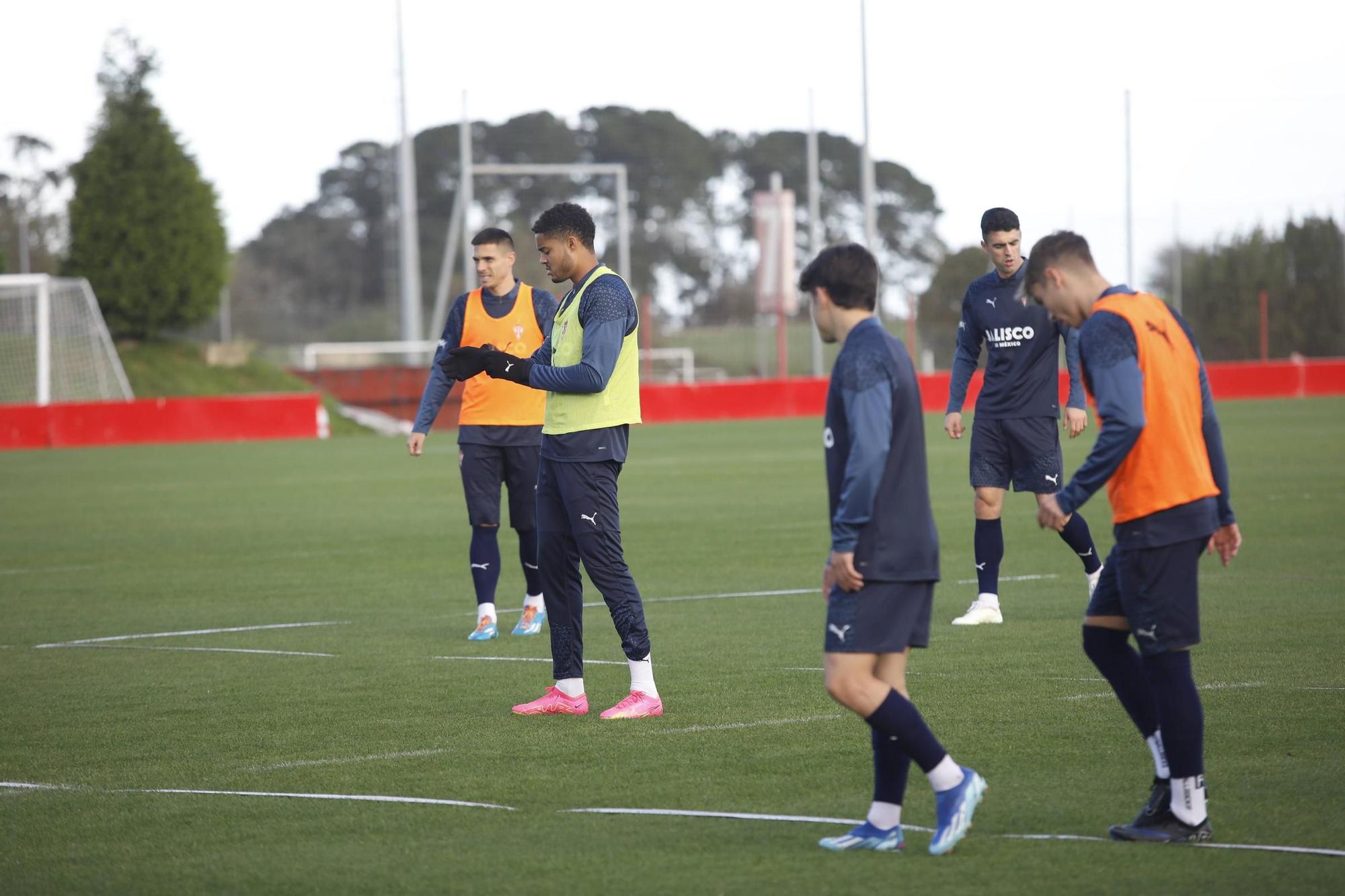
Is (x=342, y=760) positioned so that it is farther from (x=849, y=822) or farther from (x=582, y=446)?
(x=849, y=822)

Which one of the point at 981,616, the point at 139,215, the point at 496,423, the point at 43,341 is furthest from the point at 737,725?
the point at 139,215

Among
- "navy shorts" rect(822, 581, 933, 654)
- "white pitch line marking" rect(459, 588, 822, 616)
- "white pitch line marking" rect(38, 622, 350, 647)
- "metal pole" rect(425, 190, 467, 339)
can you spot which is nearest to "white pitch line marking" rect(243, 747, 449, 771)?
"navy shorts" rect(822, 581, 933, 654)

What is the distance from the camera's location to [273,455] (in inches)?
1148

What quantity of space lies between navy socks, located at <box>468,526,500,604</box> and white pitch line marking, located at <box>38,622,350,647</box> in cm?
103

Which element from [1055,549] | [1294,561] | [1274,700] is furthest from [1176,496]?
[1055,549]

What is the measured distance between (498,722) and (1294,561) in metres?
7.15

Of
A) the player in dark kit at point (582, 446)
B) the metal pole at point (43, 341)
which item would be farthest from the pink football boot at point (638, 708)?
the metal pole at point (43, 341)

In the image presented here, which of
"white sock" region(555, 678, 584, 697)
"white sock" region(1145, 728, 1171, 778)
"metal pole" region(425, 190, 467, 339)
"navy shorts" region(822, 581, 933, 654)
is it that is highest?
"metal pole" region(425, 190, 467, 339)

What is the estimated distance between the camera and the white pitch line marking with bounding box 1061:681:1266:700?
744 cm

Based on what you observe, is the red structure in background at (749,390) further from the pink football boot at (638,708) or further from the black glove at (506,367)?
the black glove at (506,367)

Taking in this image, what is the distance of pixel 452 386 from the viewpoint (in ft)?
33.3

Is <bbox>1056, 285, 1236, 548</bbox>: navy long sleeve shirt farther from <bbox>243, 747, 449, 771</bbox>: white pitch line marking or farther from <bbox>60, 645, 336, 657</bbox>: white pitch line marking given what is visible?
<bbox>60, 645, 336, 657</bbox>: white pitch line marking

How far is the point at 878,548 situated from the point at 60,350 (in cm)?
3550

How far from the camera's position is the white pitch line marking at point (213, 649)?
946cm
